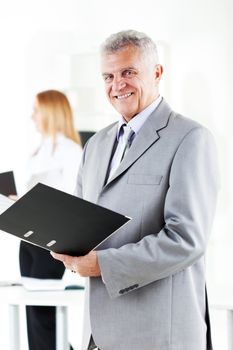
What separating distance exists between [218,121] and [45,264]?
5.24 feet

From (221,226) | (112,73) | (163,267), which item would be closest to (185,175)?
(163,267)

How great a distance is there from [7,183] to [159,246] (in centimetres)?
103

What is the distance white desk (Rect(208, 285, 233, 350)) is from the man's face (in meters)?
0.95

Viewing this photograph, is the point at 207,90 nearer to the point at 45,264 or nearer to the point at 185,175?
the point at 45,264

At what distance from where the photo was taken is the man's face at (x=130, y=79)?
6.37ft

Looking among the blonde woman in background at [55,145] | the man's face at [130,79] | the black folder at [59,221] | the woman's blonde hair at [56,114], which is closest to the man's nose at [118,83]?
the man's face at [130,79]

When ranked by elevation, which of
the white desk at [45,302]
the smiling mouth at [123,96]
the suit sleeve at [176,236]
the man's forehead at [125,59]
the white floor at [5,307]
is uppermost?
the man's forehead at [125,59]

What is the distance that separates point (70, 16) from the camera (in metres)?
4.77

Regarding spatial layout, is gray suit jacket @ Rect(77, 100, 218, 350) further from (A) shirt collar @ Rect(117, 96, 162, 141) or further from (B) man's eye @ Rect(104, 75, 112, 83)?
(B) man's eye @ Rect(104, 75, 112, 83)

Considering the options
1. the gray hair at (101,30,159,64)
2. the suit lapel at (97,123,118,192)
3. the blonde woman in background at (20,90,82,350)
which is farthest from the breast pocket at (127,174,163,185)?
the blonde woman in background at (20,90,82,350)

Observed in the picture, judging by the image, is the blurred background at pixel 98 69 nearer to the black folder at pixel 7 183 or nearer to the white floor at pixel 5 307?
the white floor at pixel 5 307

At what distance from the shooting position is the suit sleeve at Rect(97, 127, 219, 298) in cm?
178

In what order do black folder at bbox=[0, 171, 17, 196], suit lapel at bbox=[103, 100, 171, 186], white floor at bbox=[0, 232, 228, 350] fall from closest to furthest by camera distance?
suit lapel at bbox=[103, 100, 171, 186]
black folder at bbox=[0, 171, 17, 196]
white floor at bbox=[0, 232, 228, 350]

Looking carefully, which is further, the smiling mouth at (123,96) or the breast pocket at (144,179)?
the smiling mouth at (123,96)
